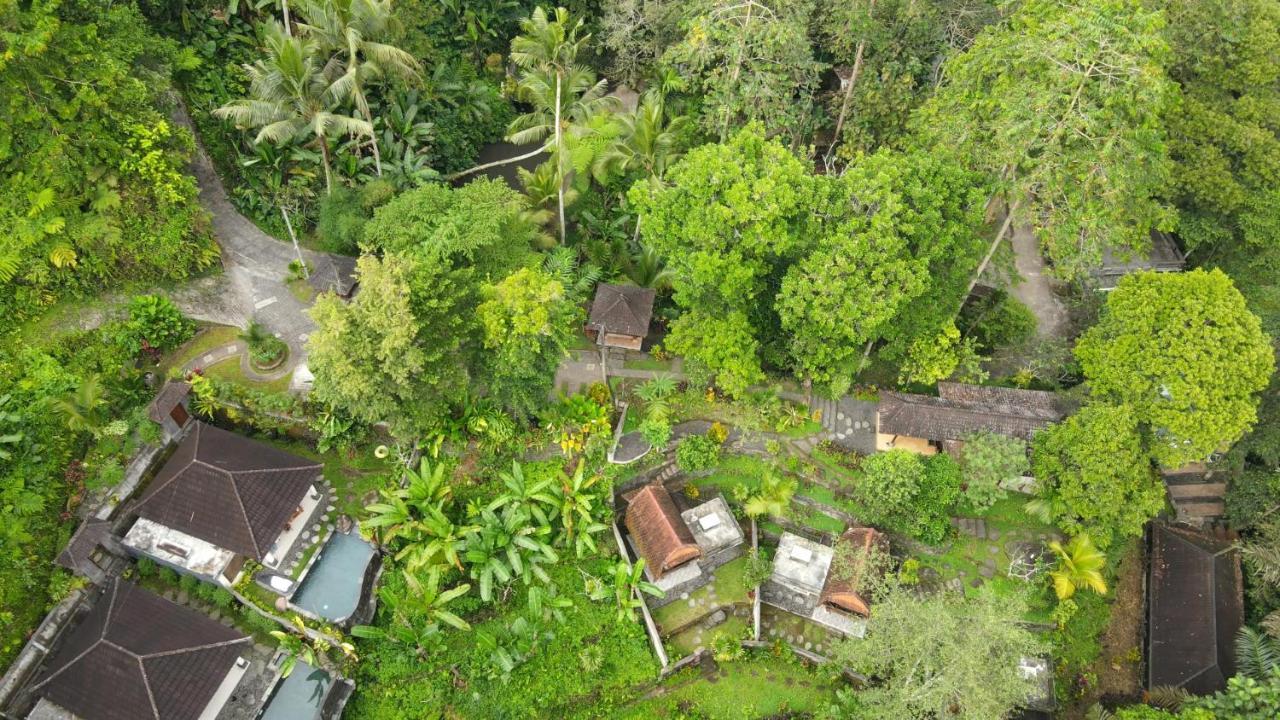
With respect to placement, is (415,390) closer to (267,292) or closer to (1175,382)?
(267,292)

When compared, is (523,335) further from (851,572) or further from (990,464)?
(990,464)

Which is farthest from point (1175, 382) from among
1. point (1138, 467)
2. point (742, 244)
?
point (742, 244)

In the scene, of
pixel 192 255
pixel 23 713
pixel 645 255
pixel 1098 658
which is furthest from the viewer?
pixel 645 255

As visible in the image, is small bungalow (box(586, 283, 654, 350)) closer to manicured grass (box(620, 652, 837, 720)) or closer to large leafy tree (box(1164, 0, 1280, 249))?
manicured grass (box(620, 652, 837, 720))

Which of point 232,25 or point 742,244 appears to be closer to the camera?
point 742,244

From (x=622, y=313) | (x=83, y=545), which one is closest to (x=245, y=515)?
(x=83, y=545)

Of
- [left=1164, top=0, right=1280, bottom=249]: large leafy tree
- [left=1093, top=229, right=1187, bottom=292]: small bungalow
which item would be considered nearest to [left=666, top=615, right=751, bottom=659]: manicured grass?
[left=1093, top=229, right=1187, bottom=292]: small bungalow

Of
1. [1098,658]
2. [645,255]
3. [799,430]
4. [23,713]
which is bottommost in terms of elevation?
[23,713]

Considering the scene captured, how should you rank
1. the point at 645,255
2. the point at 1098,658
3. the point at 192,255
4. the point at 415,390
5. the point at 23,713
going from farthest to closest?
the point at 645,255 < the point at 192,255 < the point at 1098,658 < the point at 415,390 < the point at 23,713
